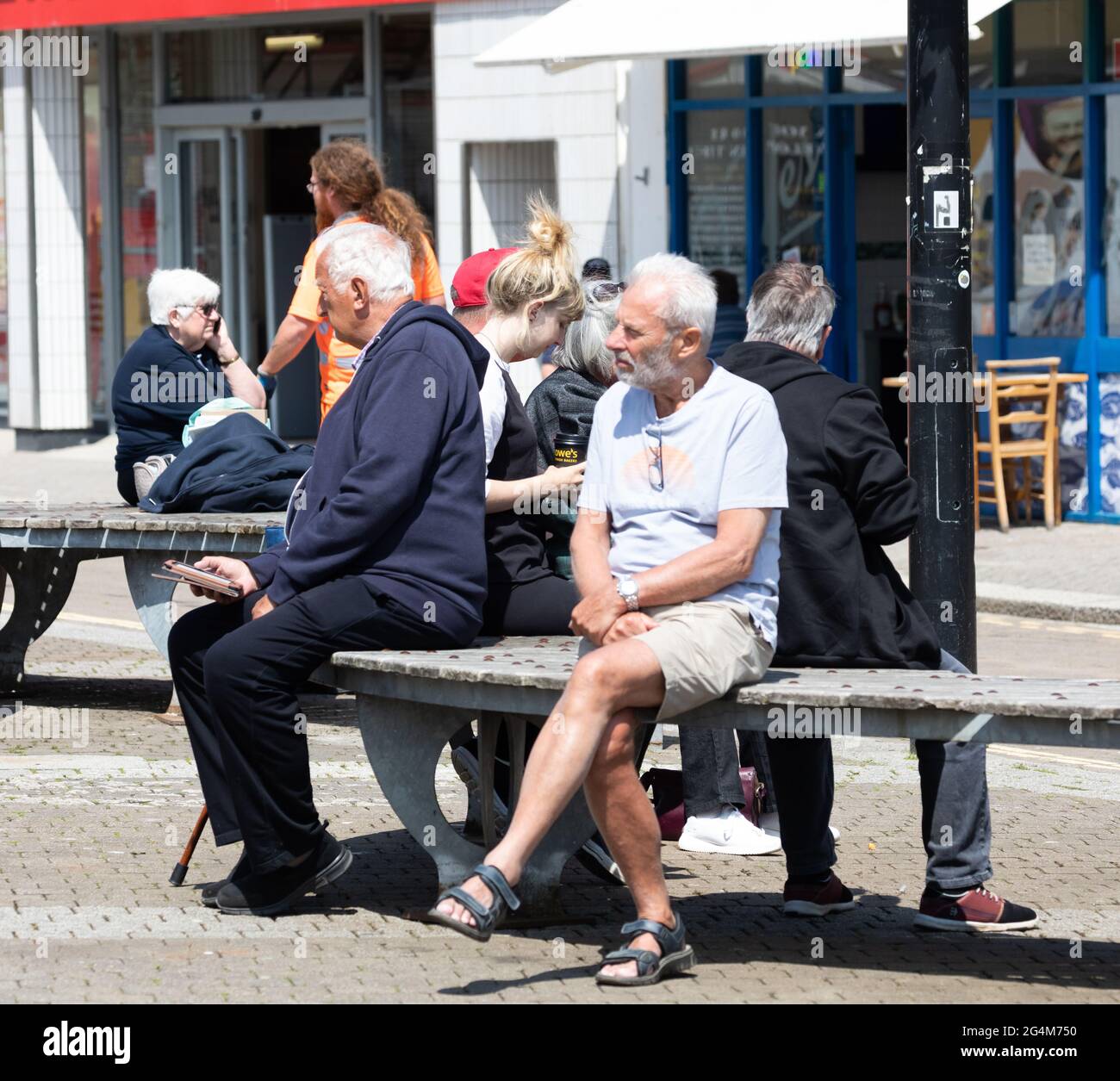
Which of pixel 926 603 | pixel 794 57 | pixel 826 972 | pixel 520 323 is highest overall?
pixel 794 57

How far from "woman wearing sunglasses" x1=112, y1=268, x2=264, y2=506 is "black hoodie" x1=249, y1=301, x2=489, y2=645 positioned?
2957 millimetres

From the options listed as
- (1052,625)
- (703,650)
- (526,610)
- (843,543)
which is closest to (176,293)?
(526,610)

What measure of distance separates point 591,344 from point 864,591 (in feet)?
4.53

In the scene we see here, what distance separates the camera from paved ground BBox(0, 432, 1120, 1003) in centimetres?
507

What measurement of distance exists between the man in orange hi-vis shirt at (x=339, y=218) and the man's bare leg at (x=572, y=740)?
3919 mm

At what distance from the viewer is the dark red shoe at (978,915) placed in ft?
18.3

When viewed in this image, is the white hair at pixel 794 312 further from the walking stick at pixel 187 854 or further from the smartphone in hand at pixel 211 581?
the walking stick at pixel 187 854

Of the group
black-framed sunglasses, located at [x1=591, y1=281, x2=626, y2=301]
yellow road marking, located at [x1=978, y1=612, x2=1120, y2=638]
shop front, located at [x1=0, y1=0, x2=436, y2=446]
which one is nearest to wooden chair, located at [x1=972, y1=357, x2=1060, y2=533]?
yellow road marking, located at [x1=978, y1=612, x2=1120, y2=638]

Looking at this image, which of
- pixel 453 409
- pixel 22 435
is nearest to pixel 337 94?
pixel 22 435

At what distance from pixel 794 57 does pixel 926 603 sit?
8.79 metres

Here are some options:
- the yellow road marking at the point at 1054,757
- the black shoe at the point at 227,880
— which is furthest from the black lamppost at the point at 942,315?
the black shoe at the point at 227,880

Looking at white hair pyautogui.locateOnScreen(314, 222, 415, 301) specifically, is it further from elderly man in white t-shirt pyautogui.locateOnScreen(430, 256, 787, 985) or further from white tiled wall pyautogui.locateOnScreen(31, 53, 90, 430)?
white tiled wall pyautogui.locateOnScreen(31, 53, 90, 430)

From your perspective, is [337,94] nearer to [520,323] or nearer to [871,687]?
[520,323]
